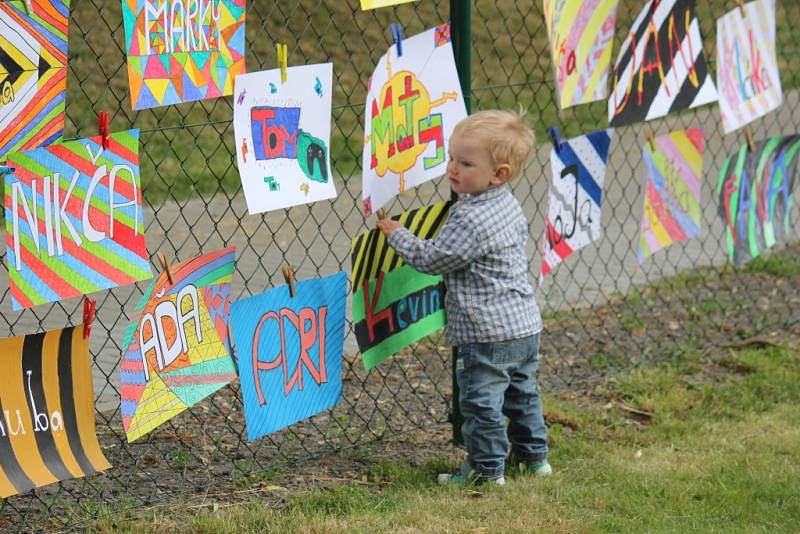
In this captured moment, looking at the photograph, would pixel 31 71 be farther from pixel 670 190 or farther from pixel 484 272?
pixel 670 190

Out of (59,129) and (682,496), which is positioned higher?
(59,129)

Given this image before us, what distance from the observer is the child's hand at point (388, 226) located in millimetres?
3906

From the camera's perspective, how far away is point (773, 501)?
3943 mm

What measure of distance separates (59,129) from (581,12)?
219 cm

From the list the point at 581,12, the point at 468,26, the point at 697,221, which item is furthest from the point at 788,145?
the point at 468,26

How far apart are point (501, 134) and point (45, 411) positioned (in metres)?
1.64

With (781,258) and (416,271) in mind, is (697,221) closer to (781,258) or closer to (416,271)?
(416,271)

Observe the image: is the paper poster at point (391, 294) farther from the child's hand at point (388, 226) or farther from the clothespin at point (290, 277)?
the clothespin at point (290, 277)

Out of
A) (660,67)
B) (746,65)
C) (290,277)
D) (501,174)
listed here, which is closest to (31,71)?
(290,277)

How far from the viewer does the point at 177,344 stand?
355 cm

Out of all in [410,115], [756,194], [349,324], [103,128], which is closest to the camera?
[103,128]

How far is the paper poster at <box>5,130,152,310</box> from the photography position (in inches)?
124

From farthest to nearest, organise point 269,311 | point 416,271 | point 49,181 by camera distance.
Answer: point 416,271, point 269,311, point 49,181

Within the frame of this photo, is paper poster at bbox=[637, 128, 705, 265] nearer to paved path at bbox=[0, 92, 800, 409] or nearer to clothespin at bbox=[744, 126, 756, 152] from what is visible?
clothespin at bbox=[744, 126, 756, 152]
